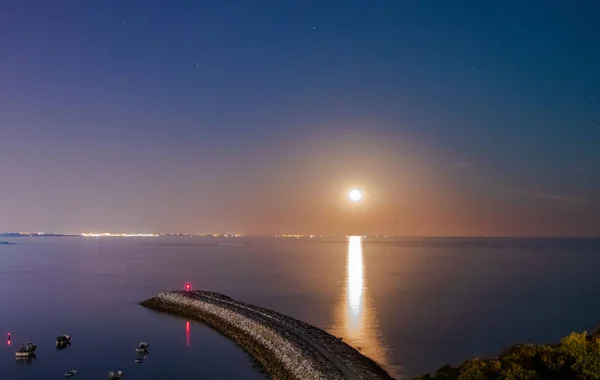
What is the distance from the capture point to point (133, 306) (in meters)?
66.1

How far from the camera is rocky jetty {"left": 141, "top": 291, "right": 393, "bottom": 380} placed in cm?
3117

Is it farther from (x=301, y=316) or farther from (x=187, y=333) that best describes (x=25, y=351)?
(x=301, y=316)

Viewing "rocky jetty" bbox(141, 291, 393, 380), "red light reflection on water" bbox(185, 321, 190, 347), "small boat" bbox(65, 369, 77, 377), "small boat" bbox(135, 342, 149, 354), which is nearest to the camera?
"rocky jetty" bbox(141, 291, 393, 380)

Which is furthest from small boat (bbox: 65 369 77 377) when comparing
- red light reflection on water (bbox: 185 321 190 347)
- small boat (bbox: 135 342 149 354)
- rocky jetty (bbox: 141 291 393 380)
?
rocky jetty (bbox: 141 291 393 380)

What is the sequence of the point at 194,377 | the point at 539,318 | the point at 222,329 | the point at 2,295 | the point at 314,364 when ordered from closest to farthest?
the point at 314,364 < the point at 194,377 < the point at 222,329 < the point at 539,318 < the point at 2,295

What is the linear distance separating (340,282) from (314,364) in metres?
64.2

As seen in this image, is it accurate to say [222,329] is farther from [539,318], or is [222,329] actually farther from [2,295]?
[2,295]

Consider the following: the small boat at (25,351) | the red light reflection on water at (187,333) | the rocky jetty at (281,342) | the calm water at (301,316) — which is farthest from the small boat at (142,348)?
the small boat at (25,351)

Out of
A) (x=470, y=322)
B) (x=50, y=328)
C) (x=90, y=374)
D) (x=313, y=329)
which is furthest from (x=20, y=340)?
(x=470, y=322)

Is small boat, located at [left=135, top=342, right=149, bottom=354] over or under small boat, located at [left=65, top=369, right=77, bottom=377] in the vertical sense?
over

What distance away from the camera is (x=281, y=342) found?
3838 cm

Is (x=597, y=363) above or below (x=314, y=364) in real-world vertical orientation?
above

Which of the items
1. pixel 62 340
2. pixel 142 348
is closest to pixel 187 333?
pixel 142 348

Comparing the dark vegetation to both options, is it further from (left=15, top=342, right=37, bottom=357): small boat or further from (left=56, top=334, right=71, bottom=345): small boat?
(left=56, top=334, right=71, bottom=345): small boat
